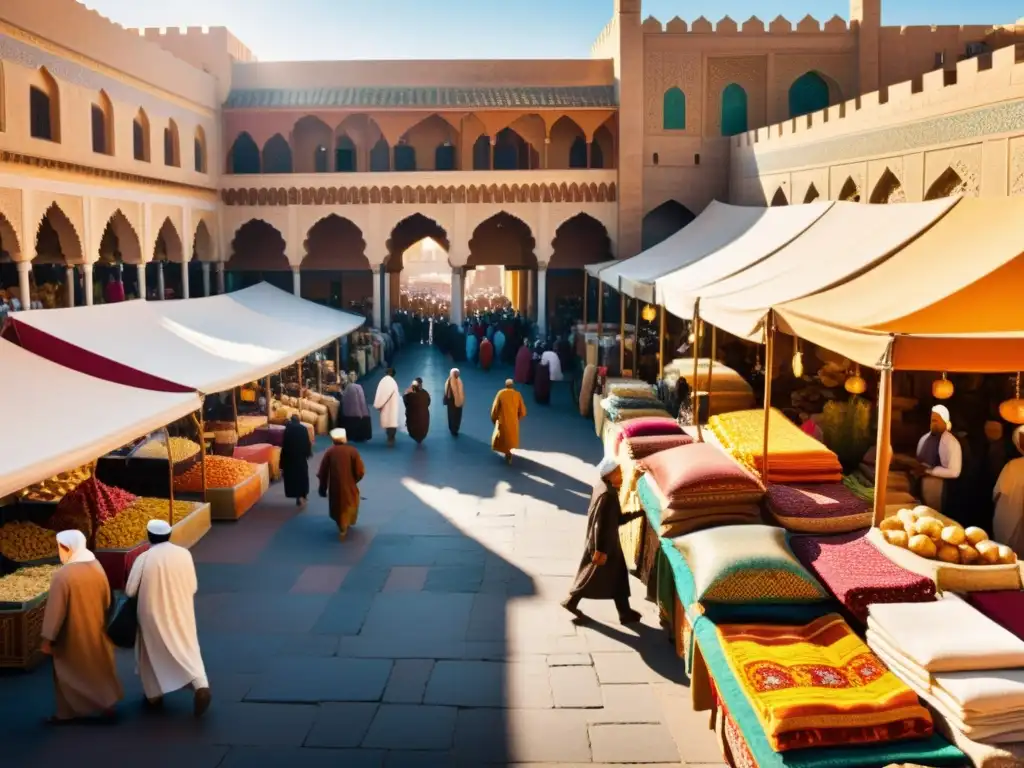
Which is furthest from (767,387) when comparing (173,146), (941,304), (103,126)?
(173,146)

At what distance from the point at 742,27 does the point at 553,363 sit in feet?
31.9

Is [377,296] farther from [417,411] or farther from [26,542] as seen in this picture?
[26,542]

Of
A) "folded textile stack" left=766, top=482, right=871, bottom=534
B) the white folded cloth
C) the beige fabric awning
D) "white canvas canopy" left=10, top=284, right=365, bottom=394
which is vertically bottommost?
the white folded cloth

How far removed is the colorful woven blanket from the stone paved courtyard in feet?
2.80

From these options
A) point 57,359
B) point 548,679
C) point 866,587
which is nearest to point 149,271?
point 57,359

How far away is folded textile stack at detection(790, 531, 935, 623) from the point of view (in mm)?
5285

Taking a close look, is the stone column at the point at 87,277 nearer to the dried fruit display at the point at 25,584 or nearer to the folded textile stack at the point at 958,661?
the dried fruit display at the point at 25,584

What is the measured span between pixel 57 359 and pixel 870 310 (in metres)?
7.41

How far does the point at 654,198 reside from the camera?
80.3ft

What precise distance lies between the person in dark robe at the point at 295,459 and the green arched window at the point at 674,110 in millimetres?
15590

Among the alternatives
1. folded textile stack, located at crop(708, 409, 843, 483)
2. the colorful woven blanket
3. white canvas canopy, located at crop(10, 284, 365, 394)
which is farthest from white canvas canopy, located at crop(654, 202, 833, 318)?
the colorful woven blanket

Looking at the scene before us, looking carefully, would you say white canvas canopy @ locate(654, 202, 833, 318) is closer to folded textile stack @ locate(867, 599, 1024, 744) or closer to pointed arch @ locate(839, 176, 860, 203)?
pointed arch @ locate(839, 176, 860, 203)

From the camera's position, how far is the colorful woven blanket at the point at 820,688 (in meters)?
4.36

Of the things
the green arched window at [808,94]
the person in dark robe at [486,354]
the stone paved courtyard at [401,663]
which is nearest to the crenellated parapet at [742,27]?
the green arched window at [808,94]
